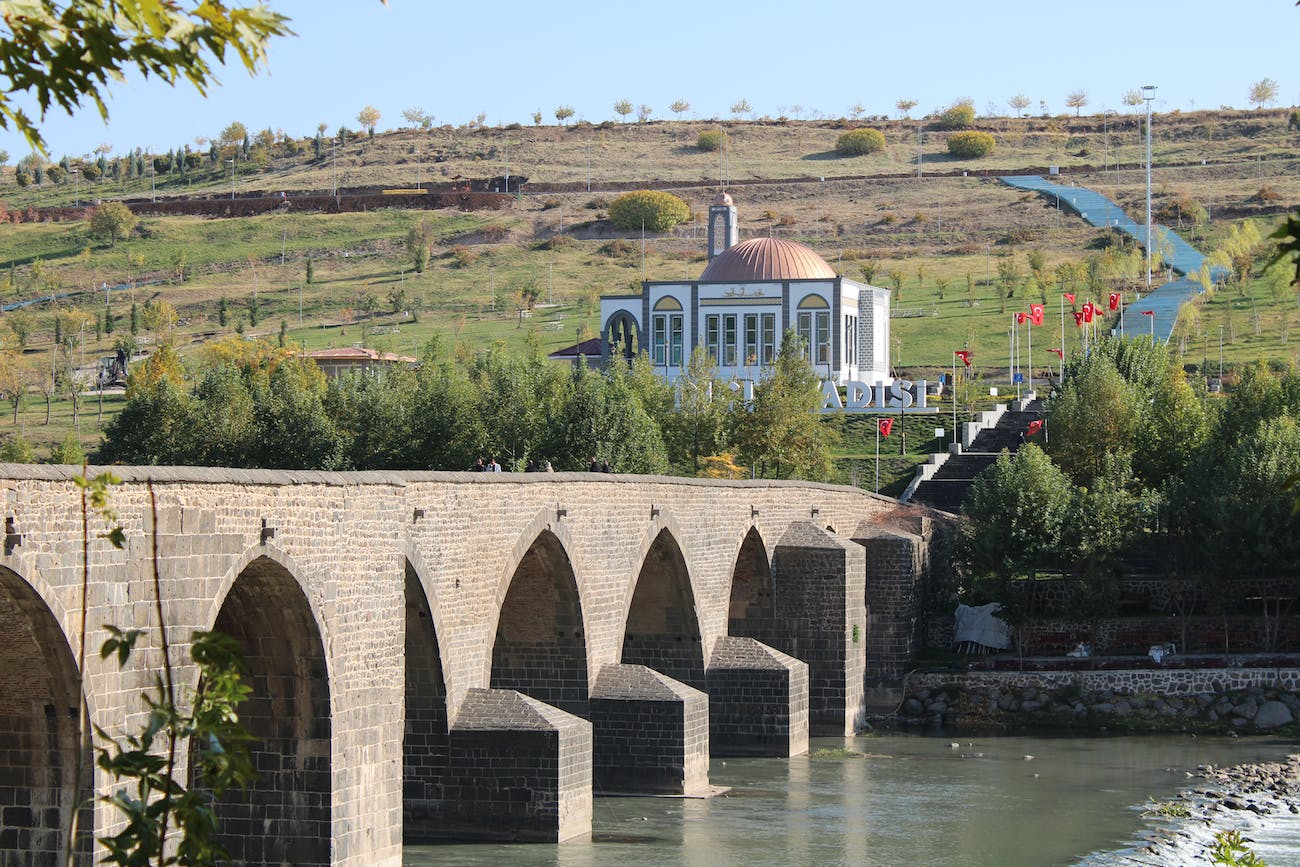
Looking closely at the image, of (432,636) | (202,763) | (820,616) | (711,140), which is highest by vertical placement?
(711,140)

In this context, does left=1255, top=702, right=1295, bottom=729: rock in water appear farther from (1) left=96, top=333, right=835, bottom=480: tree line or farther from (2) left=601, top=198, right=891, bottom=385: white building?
(2) left=601, top=198, right=891, bottom=385: white building

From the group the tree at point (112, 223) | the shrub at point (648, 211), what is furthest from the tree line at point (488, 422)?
the tree at point (112, 223)

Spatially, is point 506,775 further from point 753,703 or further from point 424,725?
point 753,703

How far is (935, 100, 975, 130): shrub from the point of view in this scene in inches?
5207

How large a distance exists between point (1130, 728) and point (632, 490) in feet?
38.6

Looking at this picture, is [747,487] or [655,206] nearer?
[747,487]

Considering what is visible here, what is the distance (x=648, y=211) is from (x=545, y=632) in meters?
80.3

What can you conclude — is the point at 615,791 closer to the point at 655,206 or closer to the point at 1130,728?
the point at 1130,728

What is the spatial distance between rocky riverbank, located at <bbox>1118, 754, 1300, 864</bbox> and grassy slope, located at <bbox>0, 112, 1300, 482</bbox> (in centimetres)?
4143

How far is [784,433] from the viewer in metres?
48.5

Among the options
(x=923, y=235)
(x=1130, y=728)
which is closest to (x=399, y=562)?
(x=1130, y=728)

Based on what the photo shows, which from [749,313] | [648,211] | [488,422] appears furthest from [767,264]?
[648,211]

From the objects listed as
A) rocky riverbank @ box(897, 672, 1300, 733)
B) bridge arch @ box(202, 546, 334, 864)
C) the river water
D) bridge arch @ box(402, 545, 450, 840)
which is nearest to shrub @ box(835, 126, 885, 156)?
rocky riverbank @ box(897, 672, 1300, 733)

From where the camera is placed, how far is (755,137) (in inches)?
5207
